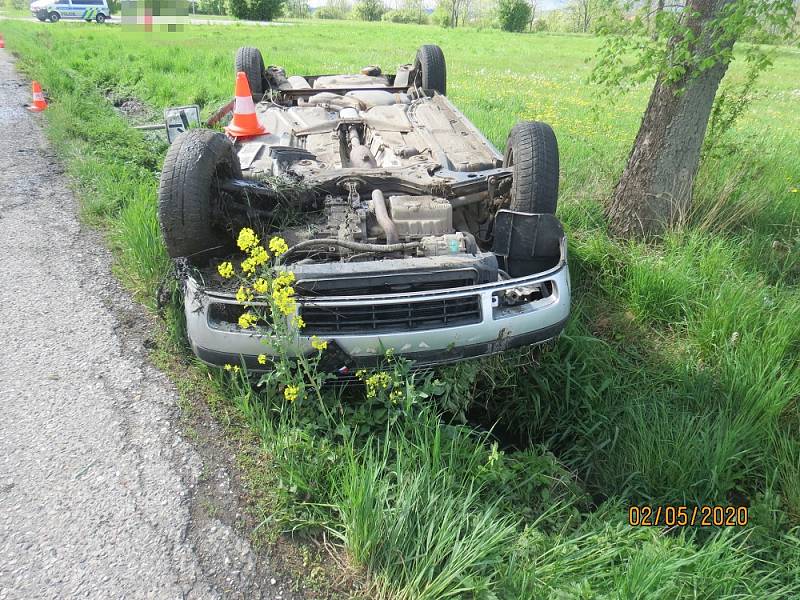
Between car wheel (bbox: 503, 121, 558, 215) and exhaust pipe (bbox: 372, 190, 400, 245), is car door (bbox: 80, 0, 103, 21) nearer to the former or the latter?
exhaust pipe (bbox: 372, 190, 400, 245)

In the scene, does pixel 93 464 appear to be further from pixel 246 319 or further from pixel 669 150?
pixel 669 150

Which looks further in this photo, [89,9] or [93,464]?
[89,9]

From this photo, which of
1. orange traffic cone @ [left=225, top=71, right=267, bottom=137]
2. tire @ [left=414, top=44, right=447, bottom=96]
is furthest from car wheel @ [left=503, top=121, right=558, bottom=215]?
tire @ [left=414, top=44, right=447, bottom=96]

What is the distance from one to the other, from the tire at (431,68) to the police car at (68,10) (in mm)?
28633

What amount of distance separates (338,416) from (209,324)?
29.1 inches

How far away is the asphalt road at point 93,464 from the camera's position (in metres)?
1.98

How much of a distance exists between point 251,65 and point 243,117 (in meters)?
1.74

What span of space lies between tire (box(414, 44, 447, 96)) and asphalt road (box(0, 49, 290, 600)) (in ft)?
12.8

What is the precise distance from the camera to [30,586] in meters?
1.92

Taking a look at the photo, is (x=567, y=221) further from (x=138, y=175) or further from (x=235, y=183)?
(x=138, y=175)

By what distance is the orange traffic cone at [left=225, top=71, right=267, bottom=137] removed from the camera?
4.38 m

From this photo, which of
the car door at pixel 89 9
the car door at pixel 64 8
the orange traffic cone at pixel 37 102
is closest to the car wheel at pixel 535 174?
the orange traffic cone at pixel 37 102

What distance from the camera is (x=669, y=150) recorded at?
410 cm

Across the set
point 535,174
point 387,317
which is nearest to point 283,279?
point 387,317
